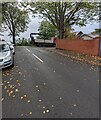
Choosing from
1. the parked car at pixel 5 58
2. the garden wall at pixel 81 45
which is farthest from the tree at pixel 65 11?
the parked car at pixel 5 58

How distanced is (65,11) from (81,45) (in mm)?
9878

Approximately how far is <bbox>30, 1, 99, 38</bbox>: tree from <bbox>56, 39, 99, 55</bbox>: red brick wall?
111 inches

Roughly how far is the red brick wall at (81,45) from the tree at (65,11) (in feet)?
9.27

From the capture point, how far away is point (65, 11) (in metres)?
35.2

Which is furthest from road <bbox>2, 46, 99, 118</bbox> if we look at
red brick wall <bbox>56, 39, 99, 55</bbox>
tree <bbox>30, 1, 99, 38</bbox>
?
tree <bbox>30, 1, 99, 38</bbox>

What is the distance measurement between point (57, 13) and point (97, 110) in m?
31.2

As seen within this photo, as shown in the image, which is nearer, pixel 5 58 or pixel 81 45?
pixel 5 58

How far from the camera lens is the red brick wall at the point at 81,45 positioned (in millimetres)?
22734

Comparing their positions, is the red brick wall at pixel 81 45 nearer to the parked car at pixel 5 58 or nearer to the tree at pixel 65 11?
the tree at pixel 65 11

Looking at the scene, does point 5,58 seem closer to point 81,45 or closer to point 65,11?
point 81,45

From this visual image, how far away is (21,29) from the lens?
6538 centimetres

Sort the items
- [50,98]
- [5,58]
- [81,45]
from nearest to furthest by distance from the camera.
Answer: [50,98]
[5,58]
[81,45]

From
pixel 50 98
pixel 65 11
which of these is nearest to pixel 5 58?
pixel 50 98

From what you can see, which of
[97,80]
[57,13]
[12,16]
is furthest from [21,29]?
[97,80]
